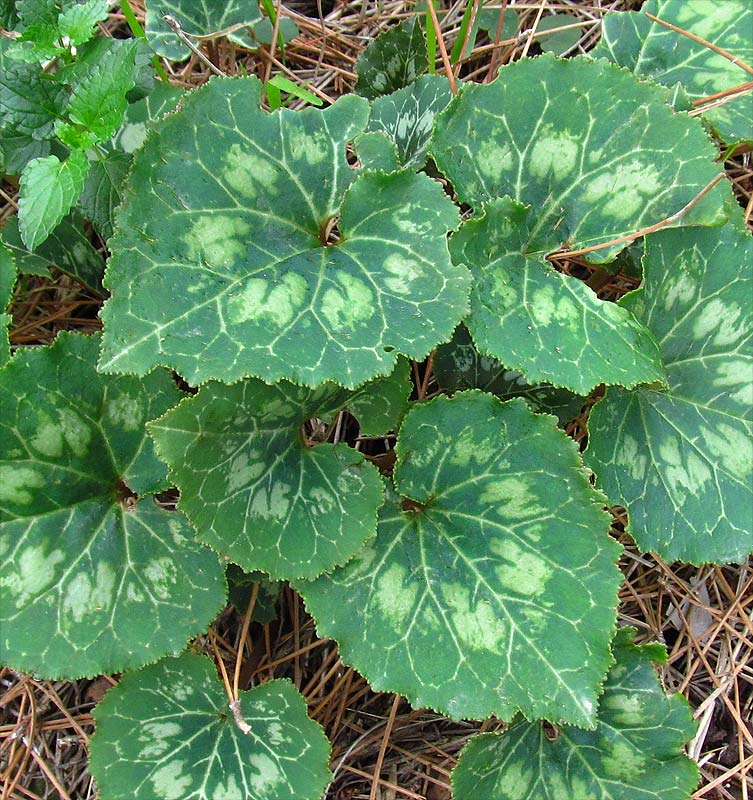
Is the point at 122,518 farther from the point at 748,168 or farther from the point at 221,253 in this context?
the point at 748,168

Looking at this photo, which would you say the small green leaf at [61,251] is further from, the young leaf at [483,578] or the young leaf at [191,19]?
the young leaf at [483,578]

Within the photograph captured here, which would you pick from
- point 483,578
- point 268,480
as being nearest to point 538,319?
point 483,578

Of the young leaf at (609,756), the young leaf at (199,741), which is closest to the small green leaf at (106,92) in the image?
the young leaf at (199,741)

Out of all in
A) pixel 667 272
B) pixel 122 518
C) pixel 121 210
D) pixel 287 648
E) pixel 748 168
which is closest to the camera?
pixel 121 210

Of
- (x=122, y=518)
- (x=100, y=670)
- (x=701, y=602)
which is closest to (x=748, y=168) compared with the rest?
(x=701, y=602)

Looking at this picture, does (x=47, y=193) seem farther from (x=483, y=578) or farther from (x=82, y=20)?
(x=483, y=578)

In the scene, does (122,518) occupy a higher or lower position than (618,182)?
lower

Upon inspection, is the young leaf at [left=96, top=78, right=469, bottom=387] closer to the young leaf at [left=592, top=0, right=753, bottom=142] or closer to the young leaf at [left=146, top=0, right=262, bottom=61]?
the young leaf at [left=146, top=0, right=262, bottom=61]

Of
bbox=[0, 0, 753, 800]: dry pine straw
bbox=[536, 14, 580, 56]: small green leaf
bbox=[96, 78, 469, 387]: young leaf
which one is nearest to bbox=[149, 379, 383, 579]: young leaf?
bbox=[96, 78, 469, 387]: young leaf
